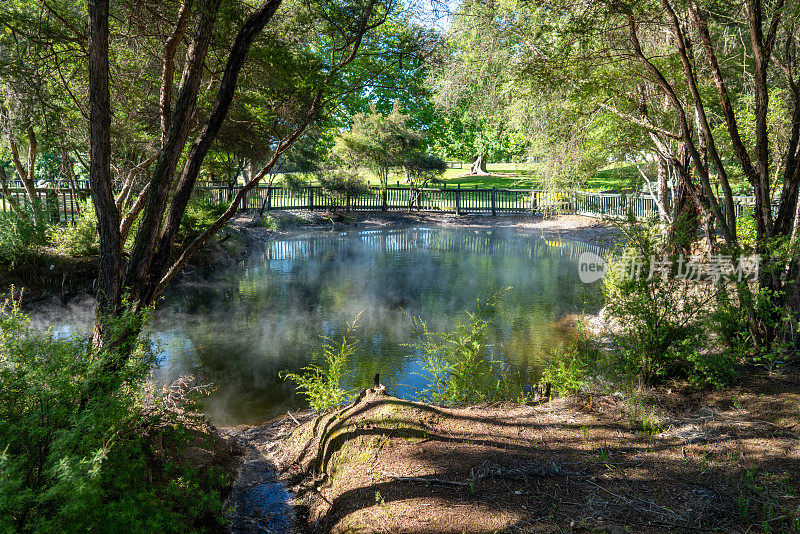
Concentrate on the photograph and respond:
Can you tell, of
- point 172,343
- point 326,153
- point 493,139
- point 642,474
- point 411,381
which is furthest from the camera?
point 493,139

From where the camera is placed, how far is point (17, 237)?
8.75 metres

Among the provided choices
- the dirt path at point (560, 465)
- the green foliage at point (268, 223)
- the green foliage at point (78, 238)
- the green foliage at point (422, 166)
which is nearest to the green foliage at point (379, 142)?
the green foliage at point (422, 166)

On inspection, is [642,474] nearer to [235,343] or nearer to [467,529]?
[467,529]

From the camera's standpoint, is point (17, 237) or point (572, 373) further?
point (17, 237)

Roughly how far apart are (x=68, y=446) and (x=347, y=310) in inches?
286

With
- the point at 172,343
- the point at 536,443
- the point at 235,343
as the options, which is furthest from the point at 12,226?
the point at 536,443

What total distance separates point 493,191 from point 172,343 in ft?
65.9

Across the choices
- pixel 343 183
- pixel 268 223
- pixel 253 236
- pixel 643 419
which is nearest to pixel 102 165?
pixel 643 419

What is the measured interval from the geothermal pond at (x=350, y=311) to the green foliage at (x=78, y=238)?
5.68 feet

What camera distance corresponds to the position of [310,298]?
10.4m

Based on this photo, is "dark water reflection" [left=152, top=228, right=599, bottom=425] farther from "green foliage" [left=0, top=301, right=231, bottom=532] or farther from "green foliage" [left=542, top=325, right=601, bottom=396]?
"green foliage" [left=0, top=301, right=231, bottom=532]

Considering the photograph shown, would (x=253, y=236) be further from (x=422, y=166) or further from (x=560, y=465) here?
(x=560, y=465)

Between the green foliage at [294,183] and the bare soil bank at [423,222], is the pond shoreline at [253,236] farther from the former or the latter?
the green foliage at [294,183]

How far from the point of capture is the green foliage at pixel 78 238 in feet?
31.1
